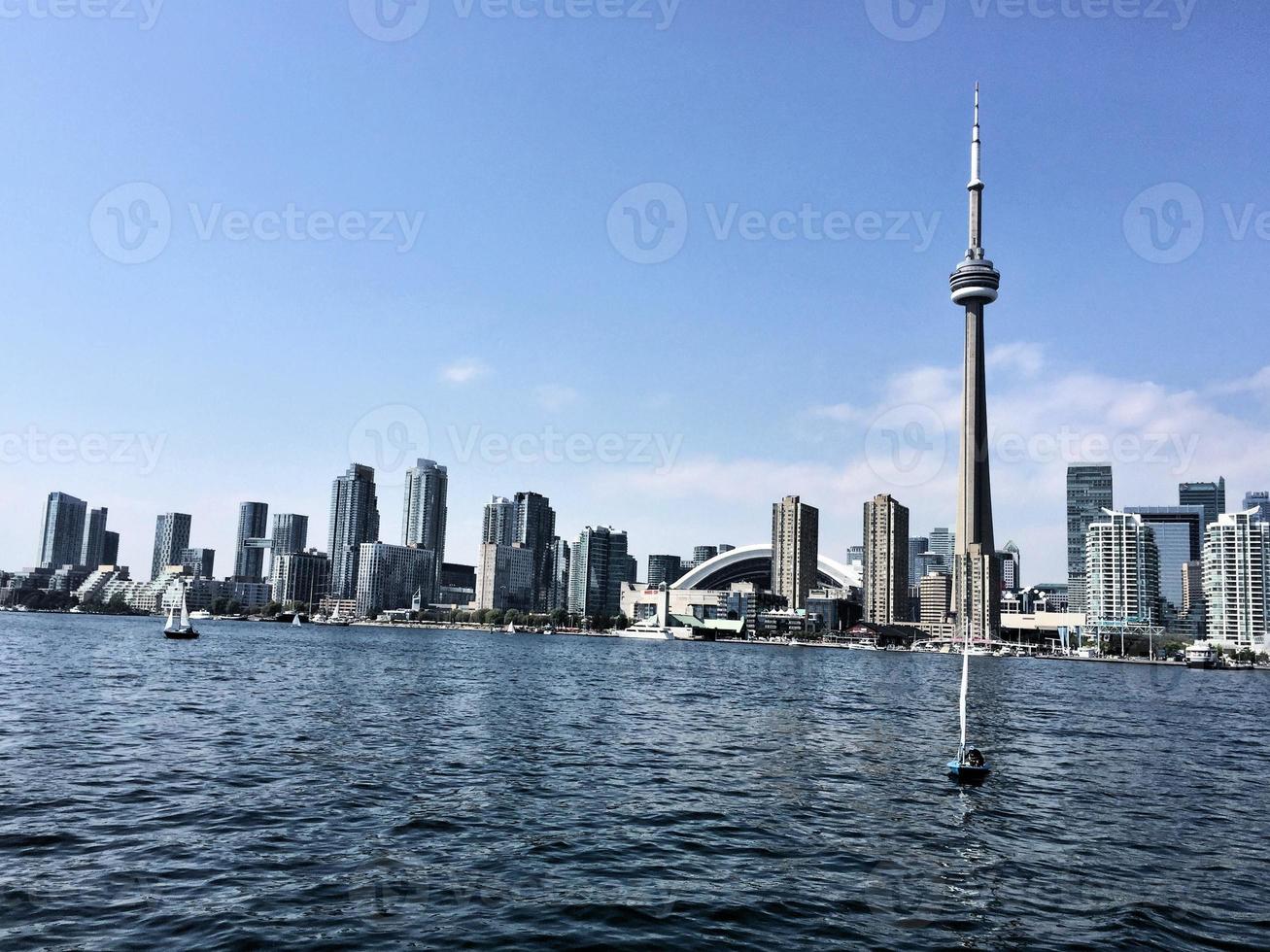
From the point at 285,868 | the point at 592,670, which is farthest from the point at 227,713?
the point at 592,670

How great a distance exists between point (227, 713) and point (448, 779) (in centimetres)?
2574

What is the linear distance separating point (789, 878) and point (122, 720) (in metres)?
41.8

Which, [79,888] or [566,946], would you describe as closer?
[566,946]

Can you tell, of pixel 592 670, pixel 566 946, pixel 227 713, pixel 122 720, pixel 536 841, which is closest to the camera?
pixel 566 946

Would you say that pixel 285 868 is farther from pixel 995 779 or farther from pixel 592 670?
pixel 592 670

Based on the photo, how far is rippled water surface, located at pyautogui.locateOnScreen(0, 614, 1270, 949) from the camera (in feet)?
65.1

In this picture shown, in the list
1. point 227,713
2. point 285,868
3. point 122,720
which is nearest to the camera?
point 285,868

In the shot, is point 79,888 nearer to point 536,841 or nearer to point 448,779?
point 536,841

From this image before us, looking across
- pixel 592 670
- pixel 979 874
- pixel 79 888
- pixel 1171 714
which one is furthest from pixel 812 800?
pixel 592 670

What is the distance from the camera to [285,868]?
22.7 metres

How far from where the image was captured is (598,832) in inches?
1088

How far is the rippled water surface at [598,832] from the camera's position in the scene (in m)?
19.8

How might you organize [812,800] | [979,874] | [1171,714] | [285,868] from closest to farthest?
[285,868] < [979,874] < [812,800] < [1171,714]

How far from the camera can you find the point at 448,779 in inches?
1389
